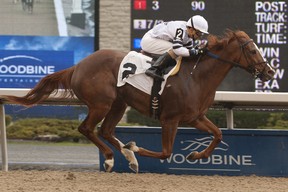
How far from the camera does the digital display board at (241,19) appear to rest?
39.3 feet

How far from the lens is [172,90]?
7262 mm

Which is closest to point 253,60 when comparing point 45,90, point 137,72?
point 137,72

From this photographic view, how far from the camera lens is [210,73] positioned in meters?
7.40

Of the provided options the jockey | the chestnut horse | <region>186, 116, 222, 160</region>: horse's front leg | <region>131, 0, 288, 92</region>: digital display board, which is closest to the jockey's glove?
the jockey

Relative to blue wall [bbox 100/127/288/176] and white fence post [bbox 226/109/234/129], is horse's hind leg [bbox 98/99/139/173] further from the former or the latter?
white fence post [bbox 226/109/234/129]

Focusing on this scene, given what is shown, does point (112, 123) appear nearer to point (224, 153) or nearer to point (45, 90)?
point (45, 90)

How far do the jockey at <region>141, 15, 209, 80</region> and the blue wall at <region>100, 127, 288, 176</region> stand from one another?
1141 mm

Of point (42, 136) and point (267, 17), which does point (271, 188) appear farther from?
point (42, 136)

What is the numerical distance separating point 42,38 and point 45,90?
565 centimetres

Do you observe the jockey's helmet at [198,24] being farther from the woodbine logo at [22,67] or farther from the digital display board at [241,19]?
the woodbine logo at [22,67]

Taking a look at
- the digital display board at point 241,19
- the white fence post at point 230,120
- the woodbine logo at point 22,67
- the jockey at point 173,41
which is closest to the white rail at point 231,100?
the white fence post at point 230,120

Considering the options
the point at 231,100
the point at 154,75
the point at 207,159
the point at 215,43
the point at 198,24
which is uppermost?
the point at 198,24

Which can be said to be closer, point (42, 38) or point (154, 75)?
point (154, 75)

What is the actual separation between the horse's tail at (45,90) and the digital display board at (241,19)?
168 inches
